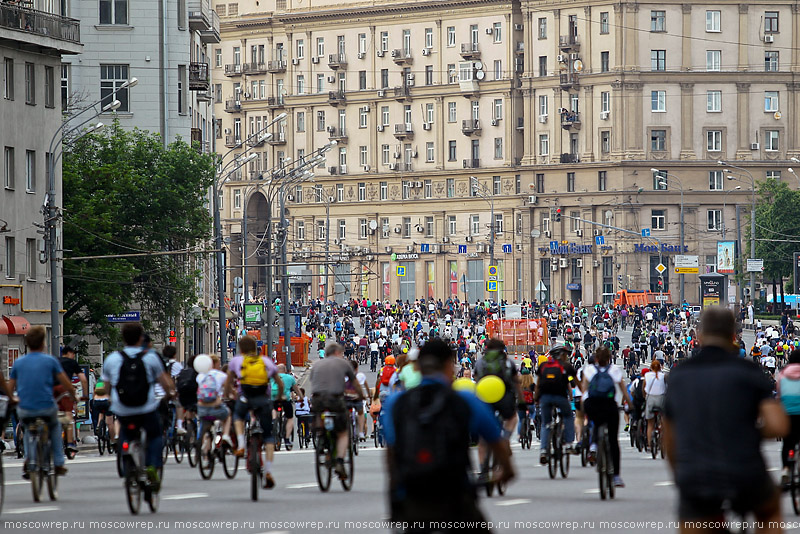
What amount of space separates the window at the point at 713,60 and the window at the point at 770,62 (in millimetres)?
3287

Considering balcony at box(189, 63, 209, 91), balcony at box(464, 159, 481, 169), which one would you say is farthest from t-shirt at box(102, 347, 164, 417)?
balcony at box(464, 159, 481, 169)

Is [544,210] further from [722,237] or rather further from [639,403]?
[639,403]

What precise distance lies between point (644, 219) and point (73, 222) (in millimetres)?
71928

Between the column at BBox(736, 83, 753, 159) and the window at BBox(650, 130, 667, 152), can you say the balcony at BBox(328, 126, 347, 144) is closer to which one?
the window at BBox(650, 130, 667, 152)

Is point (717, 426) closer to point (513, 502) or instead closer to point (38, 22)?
point (513, 502)

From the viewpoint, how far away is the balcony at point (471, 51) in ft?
400

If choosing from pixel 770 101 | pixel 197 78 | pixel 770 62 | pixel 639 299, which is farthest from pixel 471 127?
pixel 197 78

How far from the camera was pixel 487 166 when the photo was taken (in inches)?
4813

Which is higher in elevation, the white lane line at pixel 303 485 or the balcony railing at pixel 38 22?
the balcony railing at pixel 38 22

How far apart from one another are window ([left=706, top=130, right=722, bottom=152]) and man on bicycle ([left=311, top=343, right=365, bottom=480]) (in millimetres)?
100527

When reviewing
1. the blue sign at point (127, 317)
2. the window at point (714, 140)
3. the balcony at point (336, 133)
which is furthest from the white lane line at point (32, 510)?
the balcony at point (336, 133)

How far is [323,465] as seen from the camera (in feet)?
55.8

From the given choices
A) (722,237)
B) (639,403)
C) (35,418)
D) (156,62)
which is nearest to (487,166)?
(722,237)

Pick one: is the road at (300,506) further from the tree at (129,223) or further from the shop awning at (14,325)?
the tree at (129,223)
